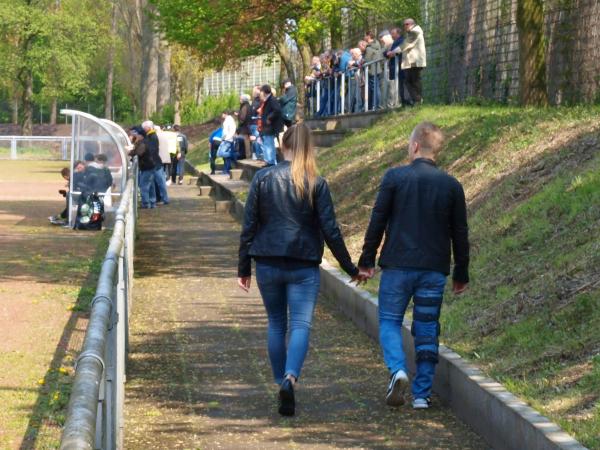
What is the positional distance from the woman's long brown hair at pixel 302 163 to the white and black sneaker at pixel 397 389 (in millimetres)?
1193

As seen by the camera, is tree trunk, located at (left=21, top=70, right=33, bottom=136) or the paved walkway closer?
the paved walkway

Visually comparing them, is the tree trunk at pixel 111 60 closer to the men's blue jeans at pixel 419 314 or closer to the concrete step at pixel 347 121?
the concrete step at pixel 347 121

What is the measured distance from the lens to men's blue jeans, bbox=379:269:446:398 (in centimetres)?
844

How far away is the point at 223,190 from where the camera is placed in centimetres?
2870

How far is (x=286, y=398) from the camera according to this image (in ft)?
27.5

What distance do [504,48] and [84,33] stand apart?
57.9 m

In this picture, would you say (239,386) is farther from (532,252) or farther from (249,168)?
(249,168)

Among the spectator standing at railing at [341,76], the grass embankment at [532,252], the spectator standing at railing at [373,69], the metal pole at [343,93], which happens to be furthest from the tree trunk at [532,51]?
the metal pole at [343,93]

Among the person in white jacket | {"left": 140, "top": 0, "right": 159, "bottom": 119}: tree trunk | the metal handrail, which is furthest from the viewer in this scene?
{"left": 140, "top": 0, "right": 159, "bottom": 119}: tree trunk

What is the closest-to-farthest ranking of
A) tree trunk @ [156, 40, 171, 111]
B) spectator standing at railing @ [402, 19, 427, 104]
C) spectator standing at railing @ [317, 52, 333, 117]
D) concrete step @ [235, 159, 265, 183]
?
spectator standing at railing @ [402, 19, 427, 104] < concrete step @ [235, 159, 265, 183] < spectator standing at railing @ [317, 52, 333, 117] < tree trunk @ [156, 40, 171, 111]

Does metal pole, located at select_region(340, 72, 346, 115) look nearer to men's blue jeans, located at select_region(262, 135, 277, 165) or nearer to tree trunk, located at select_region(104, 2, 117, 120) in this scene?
men's blue jeans, located at select_region(262, 135, 277, 165)

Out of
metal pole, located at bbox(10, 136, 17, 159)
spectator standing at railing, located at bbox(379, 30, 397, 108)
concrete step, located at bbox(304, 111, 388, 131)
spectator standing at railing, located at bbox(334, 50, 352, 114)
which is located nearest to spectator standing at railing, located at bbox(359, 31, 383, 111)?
concrete step, located at bbox(304, 111, 388, 131)

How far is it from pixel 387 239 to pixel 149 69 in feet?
166

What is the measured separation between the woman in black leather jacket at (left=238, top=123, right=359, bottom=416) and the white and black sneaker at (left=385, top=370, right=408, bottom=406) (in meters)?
0.58
